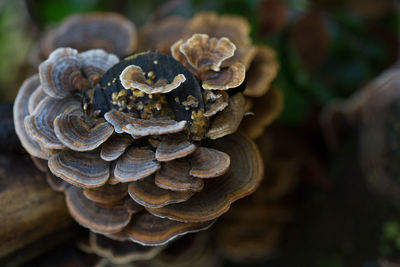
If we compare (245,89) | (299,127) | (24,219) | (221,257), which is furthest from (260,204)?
(24,219)

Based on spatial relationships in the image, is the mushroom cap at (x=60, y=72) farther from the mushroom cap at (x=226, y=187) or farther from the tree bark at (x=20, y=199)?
the mushroom cap at (x=226, y=187)

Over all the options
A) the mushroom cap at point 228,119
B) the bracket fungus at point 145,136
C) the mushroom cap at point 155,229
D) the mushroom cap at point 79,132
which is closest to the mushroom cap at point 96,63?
the bracket fungus at point 145,136

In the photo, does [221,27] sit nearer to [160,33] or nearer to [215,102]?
[160,33]

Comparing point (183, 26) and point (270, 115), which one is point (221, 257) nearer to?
point (270, 115)

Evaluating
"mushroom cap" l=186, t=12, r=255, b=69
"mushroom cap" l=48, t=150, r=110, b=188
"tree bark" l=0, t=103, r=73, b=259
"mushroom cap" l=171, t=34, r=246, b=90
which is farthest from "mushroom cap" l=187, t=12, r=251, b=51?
"tree bark" l=0, t=103, r=73, b=259

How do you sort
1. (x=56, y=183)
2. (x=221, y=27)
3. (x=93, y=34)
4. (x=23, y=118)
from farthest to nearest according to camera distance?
(x=93, y=34)
(x=221, y=27)
(x=56, y=183)
(x=23, y=118)

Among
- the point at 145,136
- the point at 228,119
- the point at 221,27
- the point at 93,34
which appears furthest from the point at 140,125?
the point at 93,34

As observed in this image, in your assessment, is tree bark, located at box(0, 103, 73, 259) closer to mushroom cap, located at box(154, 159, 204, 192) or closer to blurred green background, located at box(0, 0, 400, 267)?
mushroom cap, located at box(154, 159, 204, 192)
